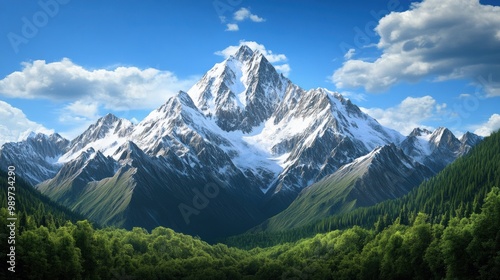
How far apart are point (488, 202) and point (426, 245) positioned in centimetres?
2159

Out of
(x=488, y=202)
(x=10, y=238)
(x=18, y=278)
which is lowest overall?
(x=18, y=278)

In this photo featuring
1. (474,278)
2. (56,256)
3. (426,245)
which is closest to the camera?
(474,278)

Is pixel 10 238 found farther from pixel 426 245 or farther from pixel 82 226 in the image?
pixel 426 245

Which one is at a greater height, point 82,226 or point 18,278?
point 82,226

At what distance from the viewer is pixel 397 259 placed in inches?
5709

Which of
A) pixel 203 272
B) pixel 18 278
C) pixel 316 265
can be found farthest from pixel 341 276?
pixel 18 278

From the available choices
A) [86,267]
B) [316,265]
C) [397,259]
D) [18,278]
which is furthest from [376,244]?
[18,278]

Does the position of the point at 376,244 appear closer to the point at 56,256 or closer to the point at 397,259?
the point at 397,259

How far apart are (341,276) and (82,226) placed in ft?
250

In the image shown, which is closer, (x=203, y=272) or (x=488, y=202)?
(x=488, y=202)

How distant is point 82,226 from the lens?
6004 inches

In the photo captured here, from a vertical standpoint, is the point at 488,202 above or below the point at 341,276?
above

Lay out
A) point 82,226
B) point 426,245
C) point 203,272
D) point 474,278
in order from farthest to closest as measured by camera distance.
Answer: point 203,272 → point 82,226 → point 426,245 → point 474,278

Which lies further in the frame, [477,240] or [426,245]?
[426,245]
